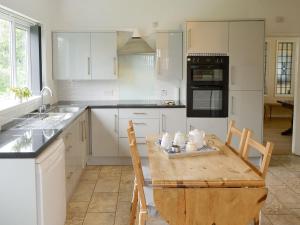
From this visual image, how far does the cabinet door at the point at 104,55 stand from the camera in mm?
5680

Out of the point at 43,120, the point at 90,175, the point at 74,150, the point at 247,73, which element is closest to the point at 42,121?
the point at 43,120

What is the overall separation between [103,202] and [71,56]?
2464 mm

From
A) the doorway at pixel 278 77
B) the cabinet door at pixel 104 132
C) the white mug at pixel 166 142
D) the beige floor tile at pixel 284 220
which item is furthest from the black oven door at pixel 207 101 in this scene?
the doorway at pixel 278 77

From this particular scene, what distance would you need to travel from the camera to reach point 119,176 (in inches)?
200

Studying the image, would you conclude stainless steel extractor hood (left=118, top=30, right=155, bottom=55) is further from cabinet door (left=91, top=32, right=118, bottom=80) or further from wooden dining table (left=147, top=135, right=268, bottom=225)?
wooden dining table (left=147, top=135, right=268, bottom=225)

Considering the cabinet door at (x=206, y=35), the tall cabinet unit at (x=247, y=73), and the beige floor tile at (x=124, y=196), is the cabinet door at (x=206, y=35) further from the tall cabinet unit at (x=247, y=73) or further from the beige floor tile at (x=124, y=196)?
the beige floor tile at (x=124, y=196)

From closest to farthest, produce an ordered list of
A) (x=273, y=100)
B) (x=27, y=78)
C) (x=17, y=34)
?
(x=17, y=34), (x=27, y=78), (x=273, y=100)

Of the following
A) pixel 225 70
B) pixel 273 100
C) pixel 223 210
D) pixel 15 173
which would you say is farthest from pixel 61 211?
pixel 273 100

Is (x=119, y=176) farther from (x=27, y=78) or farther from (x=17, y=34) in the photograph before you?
(x=17, y=34)

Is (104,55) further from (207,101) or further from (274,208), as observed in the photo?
(274,208)

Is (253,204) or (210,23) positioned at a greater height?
(210,23)

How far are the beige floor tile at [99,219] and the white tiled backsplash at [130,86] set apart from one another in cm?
263

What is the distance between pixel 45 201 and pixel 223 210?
124 centimetres

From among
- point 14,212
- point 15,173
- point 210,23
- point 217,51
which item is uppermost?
point 210,23
